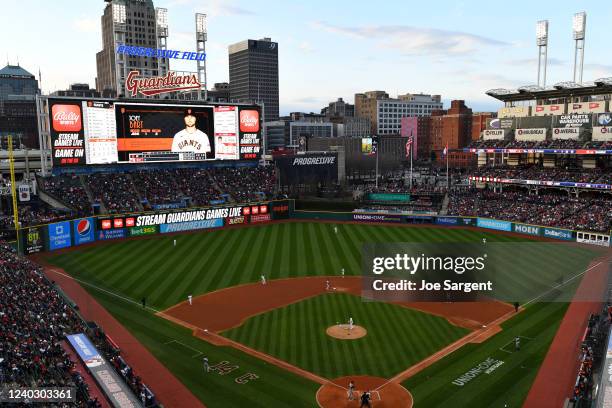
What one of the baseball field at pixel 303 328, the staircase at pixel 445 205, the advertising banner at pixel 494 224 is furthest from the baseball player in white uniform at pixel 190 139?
the advertising banner at pixel 494 224

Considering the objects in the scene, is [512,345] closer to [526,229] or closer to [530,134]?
[526,229]

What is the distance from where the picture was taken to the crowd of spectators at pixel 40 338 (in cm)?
1916

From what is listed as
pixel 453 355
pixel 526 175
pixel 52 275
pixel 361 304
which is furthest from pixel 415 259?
pixel 526 175

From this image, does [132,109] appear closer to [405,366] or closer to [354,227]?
[354,227]

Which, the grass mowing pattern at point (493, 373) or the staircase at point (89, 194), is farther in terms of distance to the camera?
the staircase at point (89, 194)

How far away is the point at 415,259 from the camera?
11.7 m

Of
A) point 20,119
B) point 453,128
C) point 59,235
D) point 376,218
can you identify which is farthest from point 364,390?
point 453,128

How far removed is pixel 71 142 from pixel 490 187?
53.1 meters

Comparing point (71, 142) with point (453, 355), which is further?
point (71, 142)

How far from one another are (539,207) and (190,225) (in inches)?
1584

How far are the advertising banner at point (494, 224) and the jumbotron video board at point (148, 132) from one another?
29646 millimetres

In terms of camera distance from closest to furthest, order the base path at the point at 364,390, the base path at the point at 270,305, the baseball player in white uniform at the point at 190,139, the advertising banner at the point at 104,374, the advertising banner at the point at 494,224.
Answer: the advertising banner at the point at 104,374 → the base path at the point at 364,390 → the base path at the point at 270,305 → the advertising banner at the point at 494,224 → the baseball player in white uniform at the point at 190,139

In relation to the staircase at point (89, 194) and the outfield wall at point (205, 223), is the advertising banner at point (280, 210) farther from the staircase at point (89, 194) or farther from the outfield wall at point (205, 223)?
the staircase at point (89, 194)

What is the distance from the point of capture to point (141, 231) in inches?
2111
